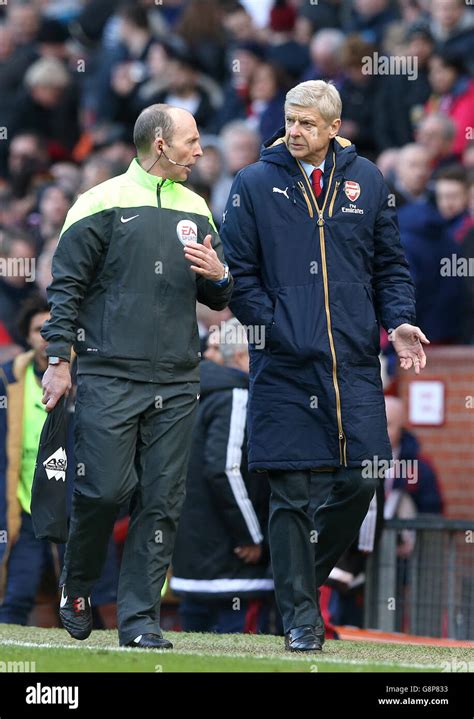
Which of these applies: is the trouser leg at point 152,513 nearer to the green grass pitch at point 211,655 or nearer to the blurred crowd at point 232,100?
the green grass pitch at point 211,655

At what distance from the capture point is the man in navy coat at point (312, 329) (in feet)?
23.9

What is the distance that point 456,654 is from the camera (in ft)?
24.6

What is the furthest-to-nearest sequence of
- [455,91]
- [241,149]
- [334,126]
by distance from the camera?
[241,149] < [455,91] < [334,126]

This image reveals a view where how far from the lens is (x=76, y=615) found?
7.22 m

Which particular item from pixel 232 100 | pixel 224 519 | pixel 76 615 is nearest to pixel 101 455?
pixel 76 615

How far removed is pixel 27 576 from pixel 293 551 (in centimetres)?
263

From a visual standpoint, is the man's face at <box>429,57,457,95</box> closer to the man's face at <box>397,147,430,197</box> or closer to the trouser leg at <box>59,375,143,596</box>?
the man's face at <box>397,147,430,197</box>

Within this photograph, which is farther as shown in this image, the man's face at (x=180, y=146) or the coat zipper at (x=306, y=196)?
the coat zipper at (x=306, y=196)

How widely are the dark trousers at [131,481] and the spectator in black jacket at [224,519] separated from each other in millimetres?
1736

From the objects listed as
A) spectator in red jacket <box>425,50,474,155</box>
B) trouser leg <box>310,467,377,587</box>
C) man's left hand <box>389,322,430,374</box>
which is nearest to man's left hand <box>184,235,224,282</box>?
man's left hand <box>389,322,430,374</box>

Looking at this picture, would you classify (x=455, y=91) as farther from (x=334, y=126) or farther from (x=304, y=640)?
(x=304, y=640)

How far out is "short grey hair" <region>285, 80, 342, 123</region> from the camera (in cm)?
739

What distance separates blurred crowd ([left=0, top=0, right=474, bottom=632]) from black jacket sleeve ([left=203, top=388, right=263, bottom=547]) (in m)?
1.45

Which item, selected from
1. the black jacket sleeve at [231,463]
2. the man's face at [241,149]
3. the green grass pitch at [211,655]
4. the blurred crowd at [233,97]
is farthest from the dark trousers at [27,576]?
the man's face at [241,149]
